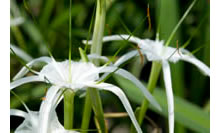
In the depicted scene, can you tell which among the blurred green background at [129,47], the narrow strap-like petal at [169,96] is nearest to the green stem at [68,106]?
the narrow strap-like petal at [169,96]

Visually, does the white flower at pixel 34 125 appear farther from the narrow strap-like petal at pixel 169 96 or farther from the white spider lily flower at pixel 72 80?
the narrow strap-like petal at pixel 169 96

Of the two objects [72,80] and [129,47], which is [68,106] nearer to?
[72,80]

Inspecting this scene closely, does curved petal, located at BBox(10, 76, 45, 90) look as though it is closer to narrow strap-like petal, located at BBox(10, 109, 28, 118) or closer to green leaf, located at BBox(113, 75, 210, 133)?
narrow strap-like petal, located at BBox(10, 109, 28, 118)

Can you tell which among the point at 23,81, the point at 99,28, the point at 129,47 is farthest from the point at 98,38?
the point at 129,47

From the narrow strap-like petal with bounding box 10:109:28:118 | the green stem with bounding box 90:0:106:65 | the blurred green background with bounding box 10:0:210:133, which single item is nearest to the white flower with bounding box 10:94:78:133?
the narrow strap-like petal with bounding box 10:109:28:118
